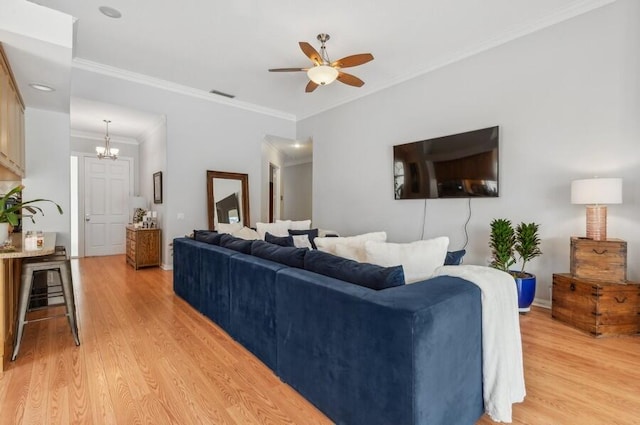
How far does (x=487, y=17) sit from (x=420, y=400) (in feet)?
12.6

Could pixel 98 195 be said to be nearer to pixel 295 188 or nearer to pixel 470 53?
pixel 295 188

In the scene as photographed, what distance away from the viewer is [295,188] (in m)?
10.1

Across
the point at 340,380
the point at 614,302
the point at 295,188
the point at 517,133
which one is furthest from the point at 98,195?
the point at 614,302

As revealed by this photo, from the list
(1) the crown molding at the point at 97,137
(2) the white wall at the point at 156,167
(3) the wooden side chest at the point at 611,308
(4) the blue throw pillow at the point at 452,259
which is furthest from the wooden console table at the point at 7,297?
(1) the crown molding at the point at 97,137

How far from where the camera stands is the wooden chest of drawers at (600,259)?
269cm

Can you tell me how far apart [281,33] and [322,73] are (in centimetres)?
81

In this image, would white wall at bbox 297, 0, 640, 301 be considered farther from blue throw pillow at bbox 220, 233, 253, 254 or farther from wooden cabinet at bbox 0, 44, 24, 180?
wooden cabinet at bbox 0, 44, 24, 180

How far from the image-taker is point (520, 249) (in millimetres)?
3256

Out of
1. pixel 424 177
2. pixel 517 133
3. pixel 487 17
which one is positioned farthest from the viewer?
Answer: pixel 424 177

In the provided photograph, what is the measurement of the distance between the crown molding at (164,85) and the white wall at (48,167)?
1055 millimetres

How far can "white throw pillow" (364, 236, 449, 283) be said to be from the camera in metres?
1.84

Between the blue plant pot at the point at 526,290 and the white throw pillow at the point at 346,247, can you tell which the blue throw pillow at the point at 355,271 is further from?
the blue plant pot at the point at 526,290

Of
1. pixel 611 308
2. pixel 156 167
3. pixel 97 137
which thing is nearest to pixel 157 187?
pixel 156 167

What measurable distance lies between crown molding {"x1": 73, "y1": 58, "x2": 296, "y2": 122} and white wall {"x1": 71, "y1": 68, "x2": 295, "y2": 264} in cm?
4
